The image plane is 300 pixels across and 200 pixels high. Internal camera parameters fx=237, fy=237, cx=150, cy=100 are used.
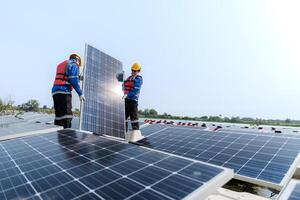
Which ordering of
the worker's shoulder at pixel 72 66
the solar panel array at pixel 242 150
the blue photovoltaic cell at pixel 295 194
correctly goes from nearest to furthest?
the blue photovoltaic cell at pixel 295 194 → the solar panel array at pixel 242 150 → the worker's shoulder at pixel 72 66

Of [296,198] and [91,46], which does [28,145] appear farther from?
[296,198]

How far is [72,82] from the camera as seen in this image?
9055 millimetres

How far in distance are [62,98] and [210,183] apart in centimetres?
716

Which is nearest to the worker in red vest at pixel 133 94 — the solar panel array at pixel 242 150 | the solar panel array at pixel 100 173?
the solar panel array at pixel 242 150

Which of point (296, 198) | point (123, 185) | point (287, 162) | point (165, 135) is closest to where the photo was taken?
point (123, 185)

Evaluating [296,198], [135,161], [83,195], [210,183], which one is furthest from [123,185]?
[296,198]

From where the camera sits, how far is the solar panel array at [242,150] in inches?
329

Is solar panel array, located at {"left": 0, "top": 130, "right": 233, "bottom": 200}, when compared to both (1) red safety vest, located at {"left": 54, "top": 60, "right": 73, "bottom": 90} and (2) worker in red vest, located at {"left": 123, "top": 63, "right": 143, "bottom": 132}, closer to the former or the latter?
(1) red safety vest, located at {"left": 54, "top": 60, "right": 73, "bottom": 90}

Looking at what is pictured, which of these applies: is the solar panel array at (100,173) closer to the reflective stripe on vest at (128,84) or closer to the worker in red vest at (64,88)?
the worker in red vest at (64,88)

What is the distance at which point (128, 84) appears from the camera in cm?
1162

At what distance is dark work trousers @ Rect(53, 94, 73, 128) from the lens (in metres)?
9.38

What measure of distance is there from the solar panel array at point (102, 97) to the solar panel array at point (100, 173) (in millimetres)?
2672

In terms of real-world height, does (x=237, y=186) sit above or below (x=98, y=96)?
below

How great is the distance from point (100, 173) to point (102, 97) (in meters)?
5.93
